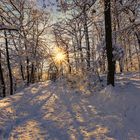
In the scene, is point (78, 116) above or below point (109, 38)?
below

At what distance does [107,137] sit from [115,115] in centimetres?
285

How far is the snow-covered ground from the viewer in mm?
11688

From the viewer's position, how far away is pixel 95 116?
1402cm

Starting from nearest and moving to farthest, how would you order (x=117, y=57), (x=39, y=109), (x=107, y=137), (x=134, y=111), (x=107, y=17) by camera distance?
1. (x=107, y=137)
2. (x=134, y=111)
3. (x=39, y=109)
4. (x=107, y=17)
5. (x=117, y=57)

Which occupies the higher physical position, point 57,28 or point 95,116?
point 57,28

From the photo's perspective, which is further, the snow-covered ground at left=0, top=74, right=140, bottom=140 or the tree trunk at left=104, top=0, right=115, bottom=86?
the tree trunk at left=104, top=0, right=115, bottom=86

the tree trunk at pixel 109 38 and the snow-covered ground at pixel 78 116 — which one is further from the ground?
the tree trunk at pixel 109 38

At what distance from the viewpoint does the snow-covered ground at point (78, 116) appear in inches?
460

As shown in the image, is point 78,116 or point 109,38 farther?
point 109,38

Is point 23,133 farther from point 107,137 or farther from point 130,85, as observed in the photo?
point 130,85

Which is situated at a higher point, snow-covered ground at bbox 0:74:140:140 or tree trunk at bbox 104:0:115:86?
tree trunk at bbox 104:0:115:86

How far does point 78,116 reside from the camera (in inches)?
570

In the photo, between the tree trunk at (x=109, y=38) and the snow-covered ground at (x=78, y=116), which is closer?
the snow-covered ground at (x=78, y=116)

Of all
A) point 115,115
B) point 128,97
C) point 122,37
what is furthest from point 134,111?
point 122,37
